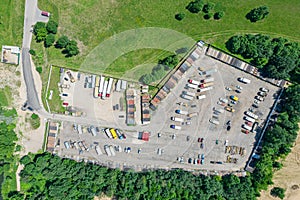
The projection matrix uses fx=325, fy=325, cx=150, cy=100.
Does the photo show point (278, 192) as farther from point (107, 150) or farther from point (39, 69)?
point (39, 69)

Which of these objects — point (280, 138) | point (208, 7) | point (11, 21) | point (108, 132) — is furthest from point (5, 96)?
point (280, 138)

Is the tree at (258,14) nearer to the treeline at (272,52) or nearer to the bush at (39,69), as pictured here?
the treeline at (272,52)

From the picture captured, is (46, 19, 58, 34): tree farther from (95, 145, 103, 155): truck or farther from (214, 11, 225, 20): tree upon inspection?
(214, 11, 225, 20): tree

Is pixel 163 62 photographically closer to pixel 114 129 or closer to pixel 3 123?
pixel 114 129

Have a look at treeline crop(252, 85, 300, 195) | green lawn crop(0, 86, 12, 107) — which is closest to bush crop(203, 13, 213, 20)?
treeline crop(252, 85, 300, 195)

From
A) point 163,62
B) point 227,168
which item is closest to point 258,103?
point 227,168

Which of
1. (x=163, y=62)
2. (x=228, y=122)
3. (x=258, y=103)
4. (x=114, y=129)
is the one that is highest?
(x=163, y=62)
